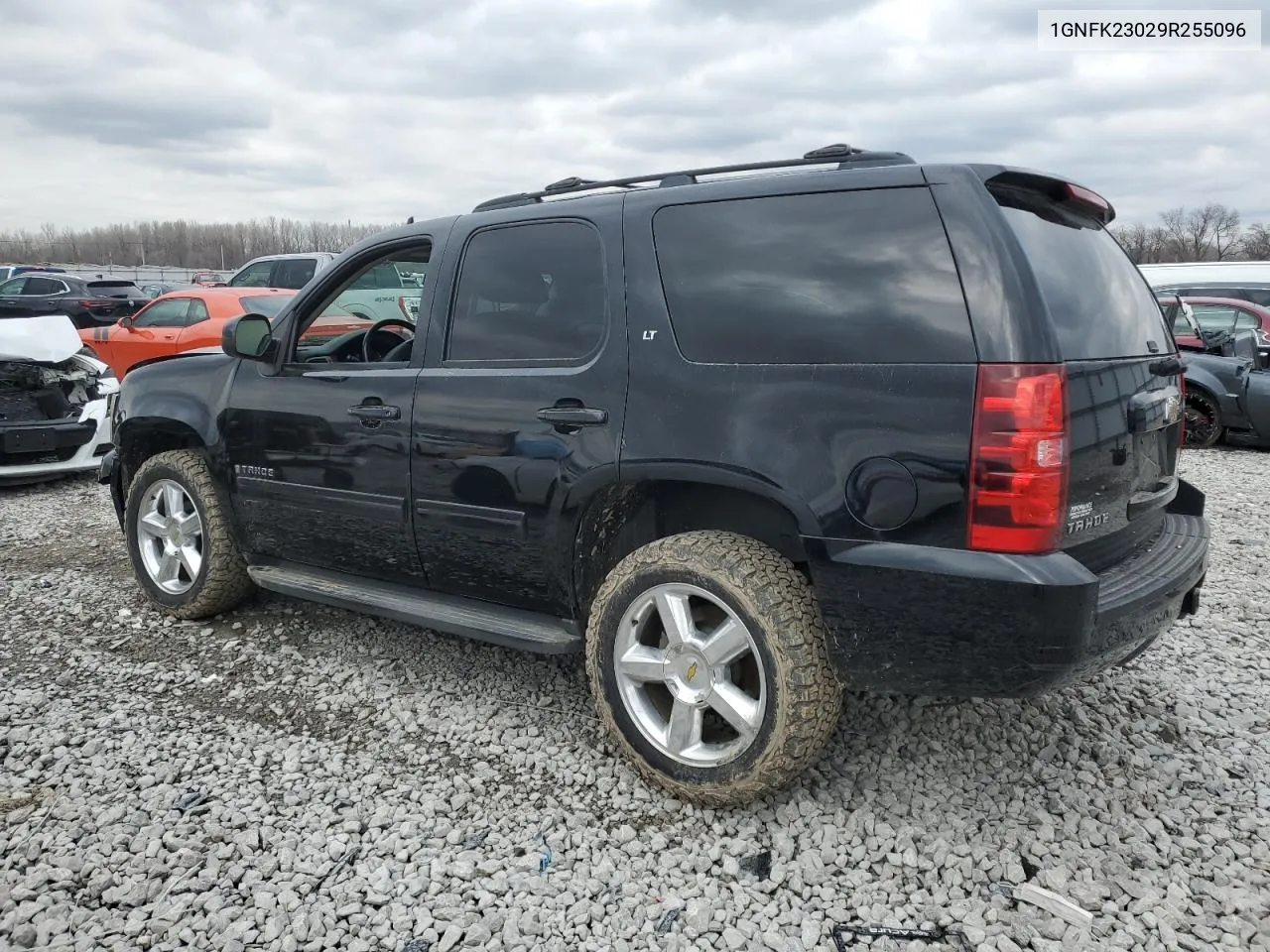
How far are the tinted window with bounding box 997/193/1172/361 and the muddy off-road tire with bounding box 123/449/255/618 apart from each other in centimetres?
347

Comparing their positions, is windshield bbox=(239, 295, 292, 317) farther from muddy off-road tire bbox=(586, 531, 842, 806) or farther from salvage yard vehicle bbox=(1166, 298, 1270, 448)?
salvage yard vehicle bbox=(1166, 298, 1270, 448)

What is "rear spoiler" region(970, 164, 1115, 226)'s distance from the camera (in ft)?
8.34

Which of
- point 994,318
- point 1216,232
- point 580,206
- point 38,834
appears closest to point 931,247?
point 994,318

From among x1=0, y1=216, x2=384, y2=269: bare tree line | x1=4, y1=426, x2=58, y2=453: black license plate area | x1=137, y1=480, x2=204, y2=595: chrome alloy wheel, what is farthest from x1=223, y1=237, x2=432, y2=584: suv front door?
x1=0, y1=216, x2=384, y2=269: bare tree line

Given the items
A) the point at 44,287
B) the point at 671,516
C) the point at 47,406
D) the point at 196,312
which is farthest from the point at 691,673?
the point at 44,287

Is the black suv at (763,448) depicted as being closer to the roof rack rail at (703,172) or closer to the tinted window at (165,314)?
the roof rack rail at (703,172)

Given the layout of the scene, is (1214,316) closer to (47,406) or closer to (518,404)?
(518,404)

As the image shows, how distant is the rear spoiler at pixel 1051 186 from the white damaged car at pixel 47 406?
7.25 m

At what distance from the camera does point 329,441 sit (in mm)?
3688

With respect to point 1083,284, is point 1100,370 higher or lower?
lower

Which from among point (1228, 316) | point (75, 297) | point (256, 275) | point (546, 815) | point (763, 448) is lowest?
point (546, 815)

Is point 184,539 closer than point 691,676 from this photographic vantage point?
No

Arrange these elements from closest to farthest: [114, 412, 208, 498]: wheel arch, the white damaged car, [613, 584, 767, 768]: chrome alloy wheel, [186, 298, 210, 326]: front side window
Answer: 1. [613, 584, 767, 768]: chrome alloy wheel
2. [114, 412, 208, 498]: wheel arch
3. the white damaged car
4. [186, 298, 210, 326]: front side window

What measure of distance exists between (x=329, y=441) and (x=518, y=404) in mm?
990
